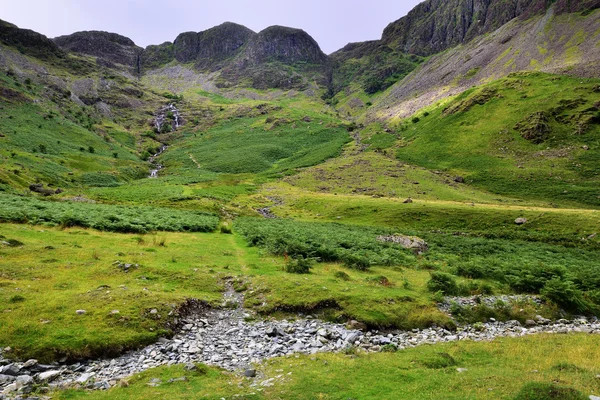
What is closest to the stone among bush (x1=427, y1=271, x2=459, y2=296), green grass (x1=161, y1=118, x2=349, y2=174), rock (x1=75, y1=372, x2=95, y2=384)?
rock (x1=75, y1=372, x2=95, y2=384)

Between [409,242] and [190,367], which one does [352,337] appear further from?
[409,242]

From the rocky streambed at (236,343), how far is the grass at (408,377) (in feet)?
3.08

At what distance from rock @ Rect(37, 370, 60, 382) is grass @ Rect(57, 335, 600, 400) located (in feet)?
4.74

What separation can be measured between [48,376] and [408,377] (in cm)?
1392

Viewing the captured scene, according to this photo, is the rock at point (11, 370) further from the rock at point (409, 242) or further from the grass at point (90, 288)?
the rock at point (409, 242)

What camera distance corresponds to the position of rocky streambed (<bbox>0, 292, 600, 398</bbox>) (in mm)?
12484

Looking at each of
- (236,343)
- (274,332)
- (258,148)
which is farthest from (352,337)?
(258,148)

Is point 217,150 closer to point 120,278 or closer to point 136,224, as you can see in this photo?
point 136,224

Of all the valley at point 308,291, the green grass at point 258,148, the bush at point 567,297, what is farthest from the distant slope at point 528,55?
the bush at point 567,297

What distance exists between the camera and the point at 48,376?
12344 millimetres

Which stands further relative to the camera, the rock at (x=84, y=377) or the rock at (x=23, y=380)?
the rock at (x=84, y=377)

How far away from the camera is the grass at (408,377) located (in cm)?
1138

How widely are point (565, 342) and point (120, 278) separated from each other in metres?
26.3

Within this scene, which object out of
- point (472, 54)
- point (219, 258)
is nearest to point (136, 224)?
point (219, 258)
